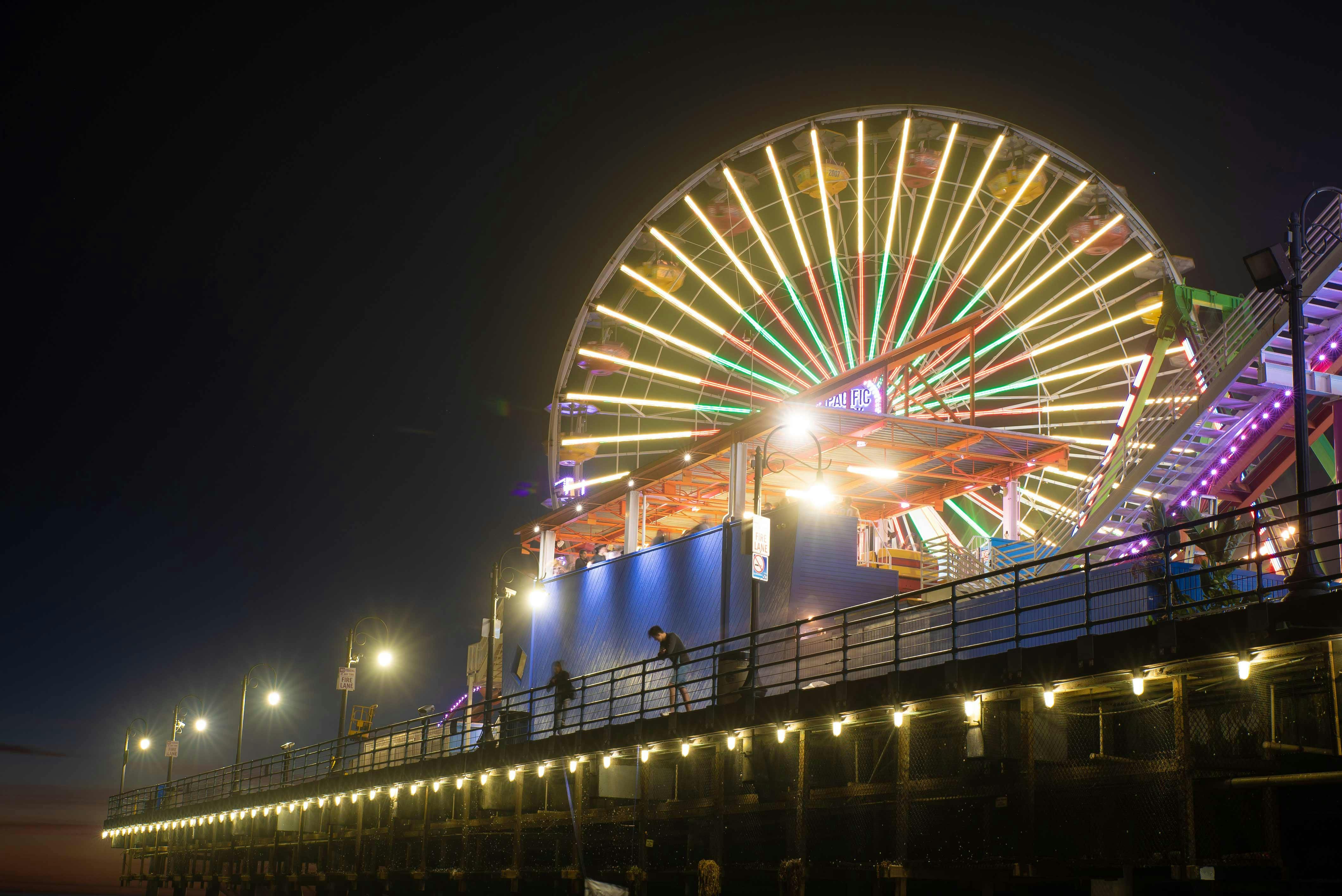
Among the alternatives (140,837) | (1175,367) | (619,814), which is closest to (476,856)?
(619,814)

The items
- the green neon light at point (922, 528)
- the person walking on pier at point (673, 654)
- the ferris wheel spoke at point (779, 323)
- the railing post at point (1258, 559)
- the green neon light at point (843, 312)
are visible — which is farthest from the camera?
the green neon light at point (922, 528)

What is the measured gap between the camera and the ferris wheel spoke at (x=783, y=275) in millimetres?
35344

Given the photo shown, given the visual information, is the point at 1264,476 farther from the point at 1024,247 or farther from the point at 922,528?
the point at 922,528

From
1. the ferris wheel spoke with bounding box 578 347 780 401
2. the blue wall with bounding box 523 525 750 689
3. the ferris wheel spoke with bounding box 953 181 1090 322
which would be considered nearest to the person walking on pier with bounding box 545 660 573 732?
the blue wall with bounding box 523 525 750 689

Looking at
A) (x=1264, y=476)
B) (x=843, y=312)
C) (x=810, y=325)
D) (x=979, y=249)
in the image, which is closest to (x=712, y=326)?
(x=810, y=325)

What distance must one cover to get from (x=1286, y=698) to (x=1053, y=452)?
20.0 meters

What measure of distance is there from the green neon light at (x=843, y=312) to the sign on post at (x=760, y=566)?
10405 mm

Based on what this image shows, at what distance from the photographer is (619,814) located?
2188 centimetres

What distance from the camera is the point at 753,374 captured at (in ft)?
117

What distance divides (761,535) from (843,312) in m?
12.0

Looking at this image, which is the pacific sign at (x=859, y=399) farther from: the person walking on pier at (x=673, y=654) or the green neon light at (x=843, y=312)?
the person walking on pier at (x=673, y=654)

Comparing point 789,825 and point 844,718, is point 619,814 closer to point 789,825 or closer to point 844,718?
point 789,825

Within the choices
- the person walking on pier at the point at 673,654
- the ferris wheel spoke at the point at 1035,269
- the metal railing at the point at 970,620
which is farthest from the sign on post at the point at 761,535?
the ferris wheel spoke at the point at 1035,269

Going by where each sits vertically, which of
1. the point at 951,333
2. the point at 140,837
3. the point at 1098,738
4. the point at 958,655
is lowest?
the point at 140,837
